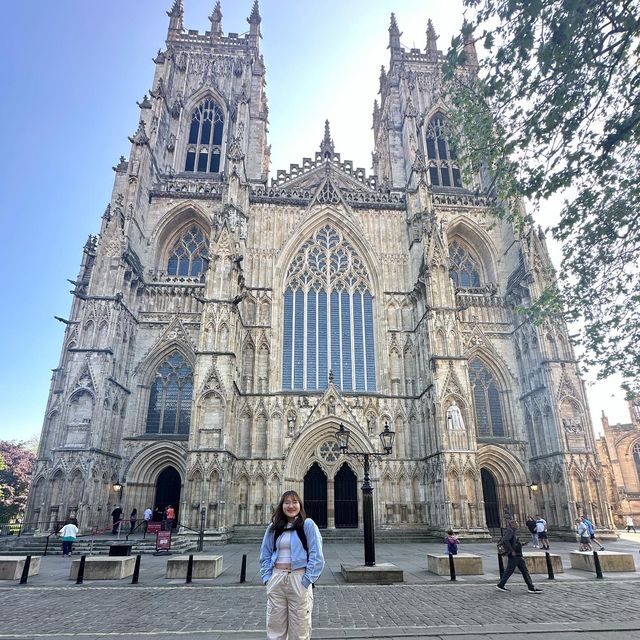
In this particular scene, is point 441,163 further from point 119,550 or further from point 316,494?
point 119,550

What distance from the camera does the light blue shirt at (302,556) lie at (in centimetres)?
455

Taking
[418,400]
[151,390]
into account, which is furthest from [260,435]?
[418,400]

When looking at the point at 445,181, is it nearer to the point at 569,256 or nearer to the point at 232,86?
the point at 232,86

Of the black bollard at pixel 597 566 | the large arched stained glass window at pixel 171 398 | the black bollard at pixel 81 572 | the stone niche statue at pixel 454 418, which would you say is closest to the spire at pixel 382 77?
the large arched stained glass window at pixel 171 398

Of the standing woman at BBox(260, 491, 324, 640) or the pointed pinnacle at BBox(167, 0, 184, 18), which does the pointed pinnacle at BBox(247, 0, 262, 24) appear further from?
the standing woman at BBox(260, 491, 324, 640)

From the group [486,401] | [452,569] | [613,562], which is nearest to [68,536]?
[452,569]

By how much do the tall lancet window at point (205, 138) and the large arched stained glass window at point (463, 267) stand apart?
18.5m

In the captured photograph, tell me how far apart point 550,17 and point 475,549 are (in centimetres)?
1719

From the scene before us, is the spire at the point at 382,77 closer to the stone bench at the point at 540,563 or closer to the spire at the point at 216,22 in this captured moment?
the spire at the point at 216,22

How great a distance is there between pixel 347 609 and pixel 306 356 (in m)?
18.1

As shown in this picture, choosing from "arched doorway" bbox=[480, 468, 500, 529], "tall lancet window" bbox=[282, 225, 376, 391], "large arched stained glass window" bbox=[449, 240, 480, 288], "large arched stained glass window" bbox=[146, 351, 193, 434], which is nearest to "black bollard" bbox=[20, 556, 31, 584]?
"large arched stained glass window" bbox=[146, 351, 193, 434]

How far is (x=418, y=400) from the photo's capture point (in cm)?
2475

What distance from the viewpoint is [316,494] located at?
24.1 meters

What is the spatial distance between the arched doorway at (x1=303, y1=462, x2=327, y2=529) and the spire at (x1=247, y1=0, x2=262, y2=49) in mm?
34790
